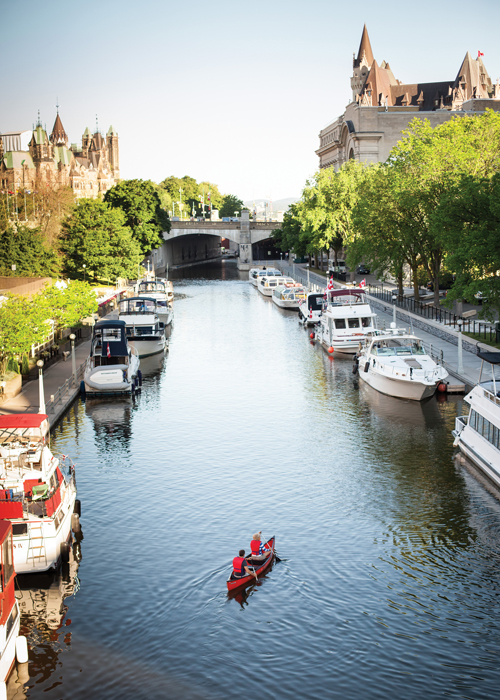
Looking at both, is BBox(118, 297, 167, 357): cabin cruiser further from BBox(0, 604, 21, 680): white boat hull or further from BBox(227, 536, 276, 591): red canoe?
BBox(0, 604, 21, 680): white boat hull

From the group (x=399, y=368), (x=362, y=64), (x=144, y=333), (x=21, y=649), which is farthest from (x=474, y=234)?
(x=362, y=64)

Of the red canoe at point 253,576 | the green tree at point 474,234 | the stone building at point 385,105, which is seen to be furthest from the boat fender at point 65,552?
the stone building at point 385,105

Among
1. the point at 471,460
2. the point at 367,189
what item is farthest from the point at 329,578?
the point at 367,189

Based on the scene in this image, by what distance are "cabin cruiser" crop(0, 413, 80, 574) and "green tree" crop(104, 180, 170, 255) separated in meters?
98.1

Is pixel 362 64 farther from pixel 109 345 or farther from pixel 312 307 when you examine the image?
pixel 109 345

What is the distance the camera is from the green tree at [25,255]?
85250 millimetres

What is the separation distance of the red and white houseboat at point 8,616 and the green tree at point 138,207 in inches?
4151

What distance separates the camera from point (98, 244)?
3792 inches

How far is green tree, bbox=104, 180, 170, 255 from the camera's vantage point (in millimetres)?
122188

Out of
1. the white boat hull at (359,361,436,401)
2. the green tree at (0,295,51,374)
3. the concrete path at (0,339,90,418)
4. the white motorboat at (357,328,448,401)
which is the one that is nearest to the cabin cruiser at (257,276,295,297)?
the concrete path at (0,339,90,418)

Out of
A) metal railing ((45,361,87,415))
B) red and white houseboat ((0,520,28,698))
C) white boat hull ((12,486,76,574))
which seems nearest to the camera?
red and white houseboat ((0,520,28,698))

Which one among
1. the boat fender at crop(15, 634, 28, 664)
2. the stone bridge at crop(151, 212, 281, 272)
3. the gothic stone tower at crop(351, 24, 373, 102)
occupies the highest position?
the gothic stone tower at crop(351, 24, 373, 102)

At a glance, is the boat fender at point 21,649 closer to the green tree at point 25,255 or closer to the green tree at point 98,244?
the green tree at point 25,255

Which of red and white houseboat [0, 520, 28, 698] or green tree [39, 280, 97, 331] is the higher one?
green tree [39, 280, 97, 331]
